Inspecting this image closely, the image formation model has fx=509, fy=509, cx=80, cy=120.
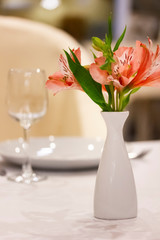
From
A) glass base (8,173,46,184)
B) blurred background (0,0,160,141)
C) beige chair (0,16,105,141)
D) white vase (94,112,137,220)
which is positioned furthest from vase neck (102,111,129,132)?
blurred background (0,0,160,141)

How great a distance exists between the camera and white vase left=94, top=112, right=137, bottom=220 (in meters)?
0.68

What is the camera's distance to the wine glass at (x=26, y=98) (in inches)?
37.9

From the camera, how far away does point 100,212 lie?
0.68 m

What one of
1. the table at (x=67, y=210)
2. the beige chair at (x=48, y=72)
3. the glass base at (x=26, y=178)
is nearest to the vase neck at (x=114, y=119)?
the table at (x=67, y=210)

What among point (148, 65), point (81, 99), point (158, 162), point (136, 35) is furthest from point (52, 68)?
point (136, 35)

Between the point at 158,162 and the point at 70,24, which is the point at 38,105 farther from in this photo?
the point at 70,24

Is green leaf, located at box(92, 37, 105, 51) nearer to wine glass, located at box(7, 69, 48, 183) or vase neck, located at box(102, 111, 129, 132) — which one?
vase neck, located at box(102, 111, 129, 132)

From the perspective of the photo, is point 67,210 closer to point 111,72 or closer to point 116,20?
point 111,72

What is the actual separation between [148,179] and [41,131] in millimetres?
875

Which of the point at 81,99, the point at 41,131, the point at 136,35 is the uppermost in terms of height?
the point at 136,35

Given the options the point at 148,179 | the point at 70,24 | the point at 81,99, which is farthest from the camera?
the point at 70,24

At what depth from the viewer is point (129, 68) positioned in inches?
25.1

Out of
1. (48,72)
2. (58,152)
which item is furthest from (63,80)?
(48,72)

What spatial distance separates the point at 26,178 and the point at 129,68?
387mm
